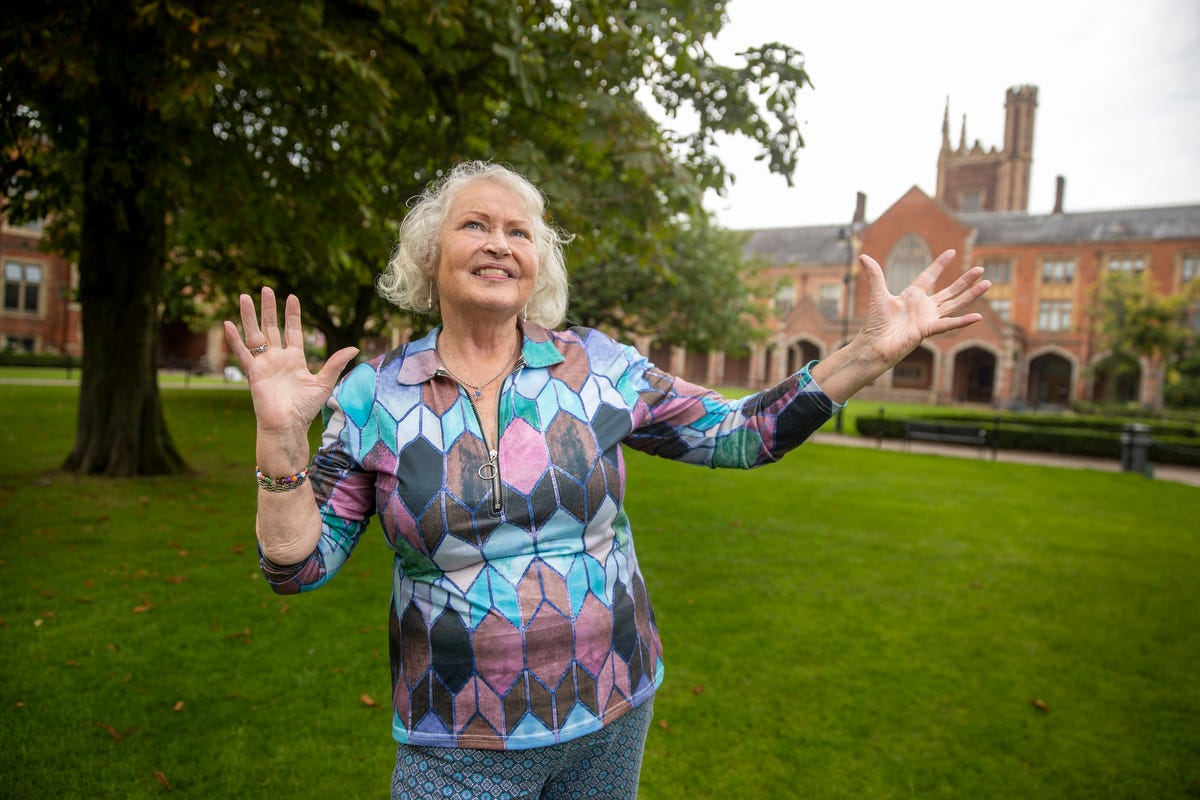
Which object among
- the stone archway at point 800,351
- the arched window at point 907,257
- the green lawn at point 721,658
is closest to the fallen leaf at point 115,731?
the green lawn at point 721,658

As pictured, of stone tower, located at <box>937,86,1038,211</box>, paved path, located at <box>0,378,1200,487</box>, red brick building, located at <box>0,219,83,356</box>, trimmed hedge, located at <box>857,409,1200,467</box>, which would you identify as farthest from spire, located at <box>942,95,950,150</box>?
red brick building, located at <box>0,219,83,356</box>

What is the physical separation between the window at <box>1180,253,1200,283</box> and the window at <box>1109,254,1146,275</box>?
2010 mm

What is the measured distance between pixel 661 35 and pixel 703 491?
6.86 m

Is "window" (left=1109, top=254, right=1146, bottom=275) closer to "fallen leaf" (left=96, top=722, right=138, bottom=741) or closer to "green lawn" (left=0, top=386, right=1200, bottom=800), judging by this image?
"green lawn" (left=0, top=386, right=1200, bottom=800)

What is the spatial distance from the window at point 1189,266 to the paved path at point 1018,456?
3880 centimetres

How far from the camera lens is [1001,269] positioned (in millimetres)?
51562

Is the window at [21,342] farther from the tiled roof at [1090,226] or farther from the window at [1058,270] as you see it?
the window at [1058,270]

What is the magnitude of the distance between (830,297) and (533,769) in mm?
56457

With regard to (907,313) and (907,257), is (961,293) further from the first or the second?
(907,257)

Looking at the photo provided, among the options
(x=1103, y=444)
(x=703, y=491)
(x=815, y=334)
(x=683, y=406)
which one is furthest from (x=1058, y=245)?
(x=683, y=406)

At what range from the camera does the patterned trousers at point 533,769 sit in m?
1.77

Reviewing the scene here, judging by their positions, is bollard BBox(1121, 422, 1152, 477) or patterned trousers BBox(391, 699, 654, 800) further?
bollard BBox(1121, 422, 1152, 477)

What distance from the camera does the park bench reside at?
1861 cm

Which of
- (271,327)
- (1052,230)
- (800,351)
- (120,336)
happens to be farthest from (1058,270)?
(271,327)
